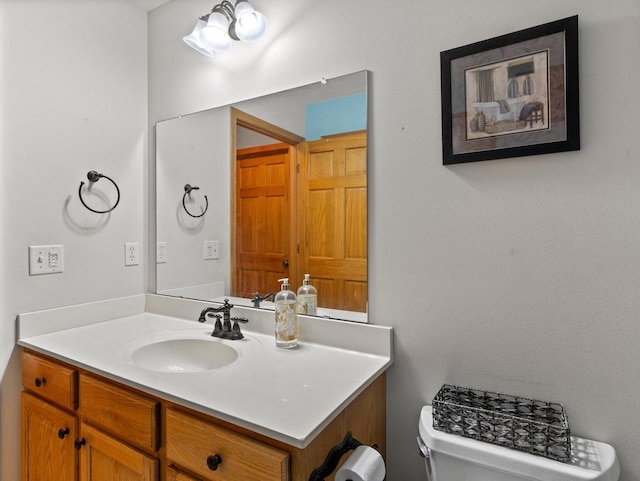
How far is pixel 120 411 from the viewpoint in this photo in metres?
1.19

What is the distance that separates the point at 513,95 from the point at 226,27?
3.79 feet

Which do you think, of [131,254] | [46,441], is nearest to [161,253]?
[131,254]

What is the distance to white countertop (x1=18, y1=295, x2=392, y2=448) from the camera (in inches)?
36.2

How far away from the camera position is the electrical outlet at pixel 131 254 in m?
1.91

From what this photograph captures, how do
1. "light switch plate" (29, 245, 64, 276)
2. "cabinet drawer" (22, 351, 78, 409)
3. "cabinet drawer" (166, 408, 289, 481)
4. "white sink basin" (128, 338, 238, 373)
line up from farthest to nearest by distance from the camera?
"light switch plate" (29, 245, 64, 276) → "white sink basin" (128, 338, 238, 373) → "cabinet drawer" (22, 351, 78, 409) → "cabinet drawer" (166, 408, 289, 481)

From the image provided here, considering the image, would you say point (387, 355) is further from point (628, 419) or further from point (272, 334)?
point (628, 419)

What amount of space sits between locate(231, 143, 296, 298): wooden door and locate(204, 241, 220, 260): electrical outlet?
13 cm

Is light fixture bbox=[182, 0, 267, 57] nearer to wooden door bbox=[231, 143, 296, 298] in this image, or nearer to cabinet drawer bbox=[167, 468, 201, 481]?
wooden door bbox=[231, 143, 296, 298]

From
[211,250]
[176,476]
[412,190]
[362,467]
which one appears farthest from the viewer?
[211,250]

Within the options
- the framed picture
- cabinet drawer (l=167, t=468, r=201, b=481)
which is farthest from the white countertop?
the framed picture

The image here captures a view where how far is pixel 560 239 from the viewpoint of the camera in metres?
1.07

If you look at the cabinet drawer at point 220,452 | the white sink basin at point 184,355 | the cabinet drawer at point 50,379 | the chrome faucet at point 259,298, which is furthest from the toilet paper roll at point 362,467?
the cabinet drawer at point 50,379

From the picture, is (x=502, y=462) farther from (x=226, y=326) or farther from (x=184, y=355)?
(x=184, y=355)

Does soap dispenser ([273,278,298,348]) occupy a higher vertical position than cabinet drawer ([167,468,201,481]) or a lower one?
higher
